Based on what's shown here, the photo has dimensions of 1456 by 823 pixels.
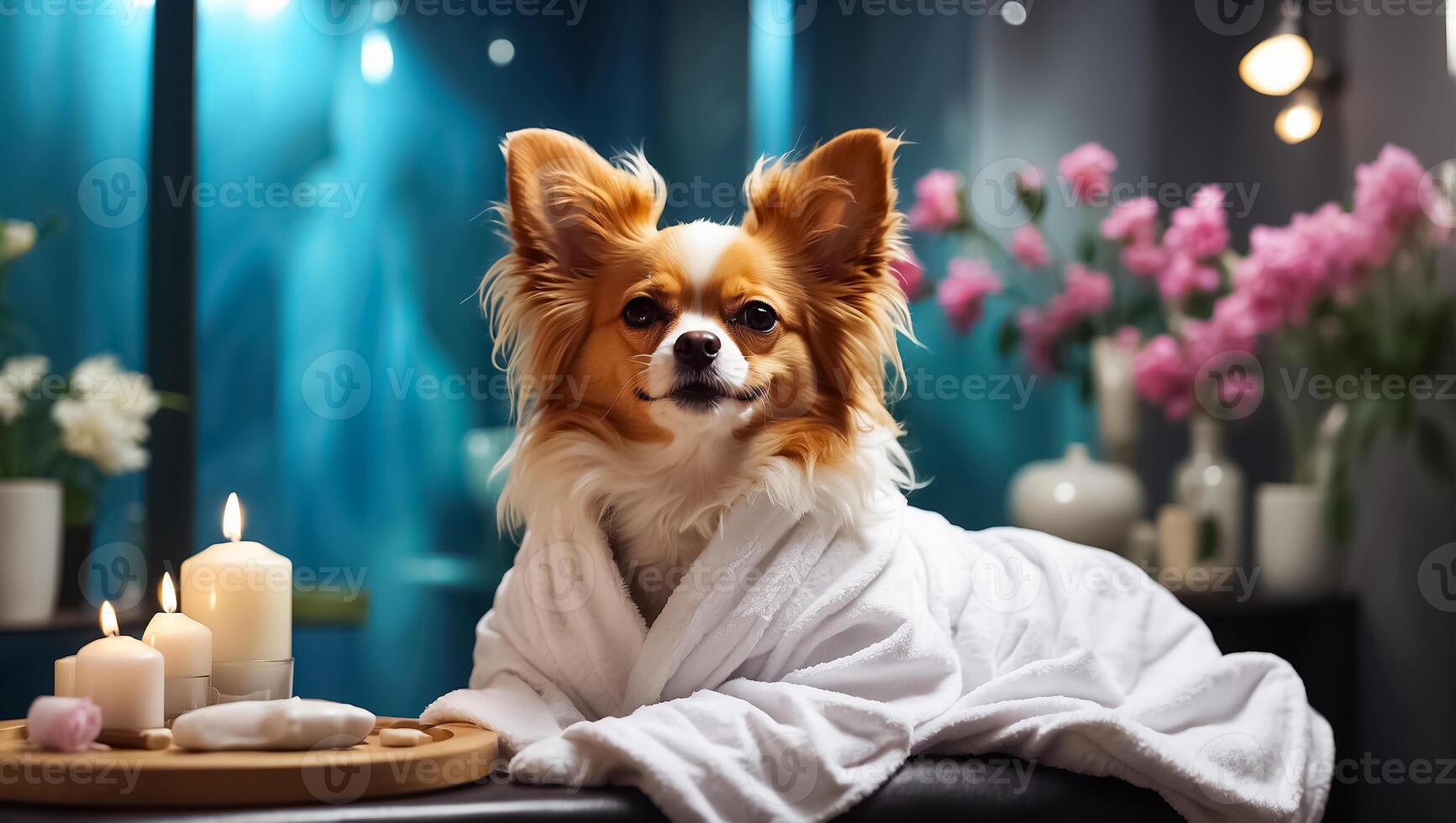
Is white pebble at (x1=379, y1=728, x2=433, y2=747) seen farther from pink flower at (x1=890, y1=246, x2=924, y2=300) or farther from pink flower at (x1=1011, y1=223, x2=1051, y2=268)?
pink flower at (x1=1011, y1=223, x2=1051, y2=268)

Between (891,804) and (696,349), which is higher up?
(696,349)

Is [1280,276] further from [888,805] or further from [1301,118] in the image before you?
[888,805]

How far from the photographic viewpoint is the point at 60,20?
2238 millimetres

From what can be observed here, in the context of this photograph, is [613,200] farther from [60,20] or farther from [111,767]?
[60,20]

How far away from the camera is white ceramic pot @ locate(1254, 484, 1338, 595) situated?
84.5 inches

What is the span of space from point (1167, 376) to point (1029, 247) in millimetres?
409

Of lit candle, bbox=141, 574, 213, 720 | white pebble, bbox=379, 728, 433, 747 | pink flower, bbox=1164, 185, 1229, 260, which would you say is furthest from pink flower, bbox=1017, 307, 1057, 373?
lit candle, bbox=141, 574, 213, 720

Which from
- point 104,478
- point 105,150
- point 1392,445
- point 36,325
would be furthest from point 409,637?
point 1392,445

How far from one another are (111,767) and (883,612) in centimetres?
84

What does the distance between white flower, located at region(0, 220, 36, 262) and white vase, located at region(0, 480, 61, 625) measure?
424 millimetres

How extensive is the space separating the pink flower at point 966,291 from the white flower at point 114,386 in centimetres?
164

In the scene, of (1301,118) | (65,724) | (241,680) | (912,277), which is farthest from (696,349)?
(1301,118)

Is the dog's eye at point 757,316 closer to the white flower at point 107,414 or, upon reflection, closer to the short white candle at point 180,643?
the short white candle at point 180,643

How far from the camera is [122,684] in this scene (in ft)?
4.02
